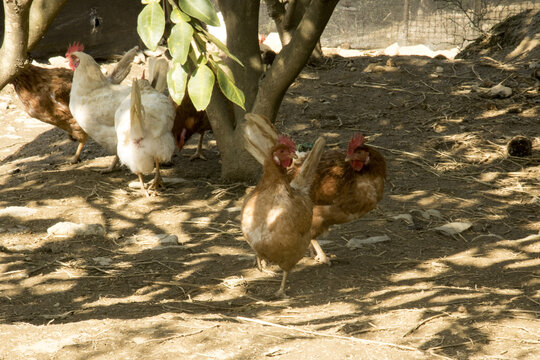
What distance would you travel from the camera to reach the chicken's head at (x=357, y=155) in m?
4.65

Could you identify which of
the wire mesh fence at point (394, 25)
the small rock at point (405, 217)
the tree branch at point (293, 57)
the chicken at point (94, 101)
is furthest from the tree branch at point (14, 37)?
the wire mesh fence at point (394, 25)

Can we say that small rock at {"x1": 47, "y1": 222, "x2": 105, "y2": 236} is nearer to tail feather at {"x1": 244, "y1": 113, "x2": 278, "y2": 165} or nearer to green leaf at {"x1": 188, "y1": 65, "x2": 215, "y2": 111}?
tail feather at {"x1": 244, "y1": 113, "x2": 278, "y2": 165}

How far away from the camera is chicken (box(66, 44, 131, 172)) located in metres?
6.27

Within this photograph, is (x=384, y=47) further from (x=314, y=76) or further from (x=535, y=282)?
(x=535, y=282)

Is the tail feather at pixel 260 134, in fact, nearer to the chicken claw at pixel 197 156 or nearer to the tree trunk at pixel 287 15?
the chicken claw at pixel 197 156

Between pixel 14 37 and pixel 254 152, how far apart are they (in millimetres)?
2413

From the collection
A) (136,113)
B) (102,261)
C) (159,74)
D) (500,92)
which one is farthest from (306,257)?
(500,92)

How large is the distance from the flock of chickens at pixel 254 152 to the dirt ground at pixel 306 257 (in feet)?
1.23

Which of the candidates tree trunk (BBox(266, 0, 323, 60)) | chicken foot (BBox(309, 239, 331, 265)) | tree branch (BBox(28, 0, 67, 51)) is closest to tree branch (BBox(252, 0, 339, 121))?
chicken foot (BBox(309, 239, 331, 265))

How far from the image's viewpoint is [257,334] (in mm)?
A: 2836

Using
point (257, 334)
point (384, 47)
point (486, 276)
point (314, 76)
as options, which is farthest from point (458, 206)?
point (384, 47)

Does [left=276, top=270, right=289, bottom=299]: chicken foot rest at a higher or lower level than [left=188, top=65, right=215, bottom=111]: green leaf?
lower

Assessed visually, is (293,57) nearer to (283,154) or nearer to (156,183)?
(283,154)

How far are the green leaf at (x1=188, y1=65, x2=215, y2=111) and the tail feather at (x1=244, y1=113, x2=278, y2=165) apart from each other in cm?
301
